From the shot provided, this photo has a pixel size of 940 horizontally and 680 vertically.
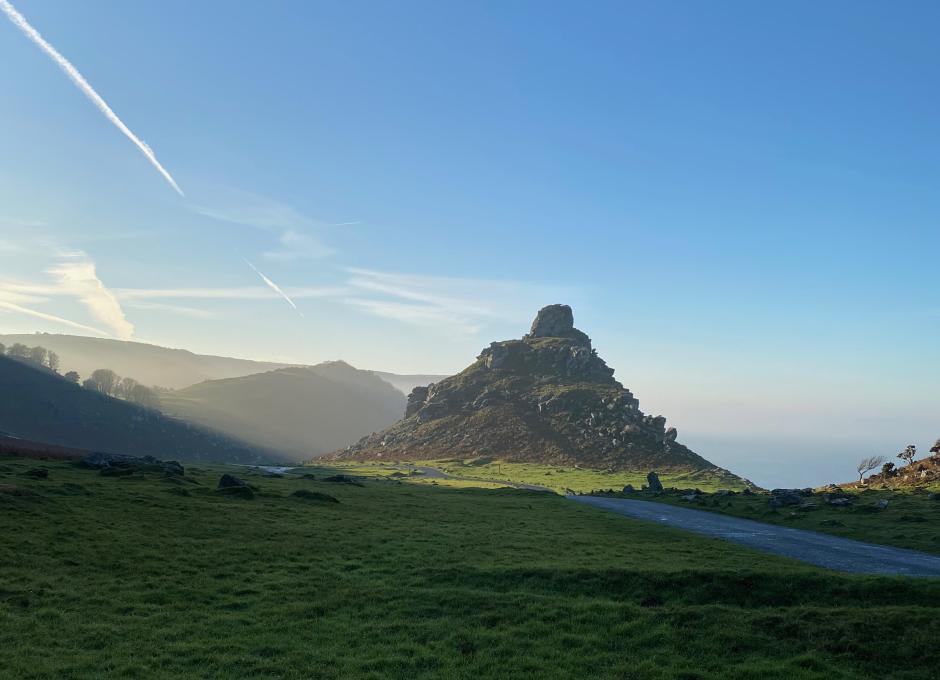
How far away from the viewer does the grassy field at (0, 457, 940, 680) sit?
69.1ft

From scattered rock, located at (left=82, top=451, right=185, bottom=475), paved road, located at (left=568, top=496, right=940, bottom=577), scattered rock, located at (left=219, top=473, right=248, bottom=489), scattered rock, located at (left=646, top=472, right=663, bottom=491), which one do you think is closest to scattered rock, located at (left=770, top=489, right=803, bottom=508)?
paved road, located at (left=568, top=496, right=940, bottom=577)

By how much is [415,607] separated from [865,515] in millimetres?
63366

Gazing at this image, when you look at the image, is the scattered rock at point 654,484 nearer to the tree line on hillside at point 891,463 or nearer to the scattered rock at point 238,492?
the tree line on hillside at point 891,463

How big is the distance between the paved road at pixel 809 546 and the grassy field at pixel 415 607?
5441mm

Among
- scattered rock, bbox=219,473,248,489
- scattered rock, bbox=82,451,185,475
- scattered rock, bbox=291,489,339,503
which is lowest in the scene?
scattered rock, bbox=82,451,185,475

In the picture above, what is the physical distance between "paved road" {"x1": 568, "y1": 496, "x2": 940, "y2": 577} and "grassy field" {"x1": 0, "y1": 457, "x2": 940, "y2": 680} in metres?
5.44

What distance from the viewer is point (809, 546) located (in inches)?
1950

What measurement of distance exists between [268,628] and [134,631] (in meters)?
5.80

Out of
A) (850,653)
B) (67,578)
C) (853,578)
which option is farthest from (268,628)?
(853,578)

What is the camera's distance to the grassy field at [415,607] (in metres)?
21.0

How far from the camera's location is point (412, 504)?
7769 centimetres

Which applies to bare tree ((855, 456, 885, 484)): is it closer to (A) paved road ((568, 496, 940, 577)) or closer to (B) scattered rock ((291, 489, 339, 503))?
(A) paved road ((568, 496, 940, 577))

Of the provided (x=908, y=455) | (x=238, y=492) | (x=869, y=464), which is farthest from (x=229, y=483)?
(x=869, y=464)

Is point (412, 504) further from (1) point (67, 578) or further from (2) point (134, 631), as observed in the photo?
(2) point (134, 631)
